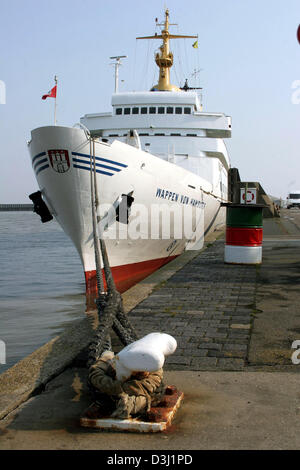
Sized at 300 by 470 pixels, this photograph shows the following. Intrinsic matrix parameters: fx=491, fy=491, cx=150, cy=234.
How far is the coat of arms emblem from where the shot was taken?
9.38m

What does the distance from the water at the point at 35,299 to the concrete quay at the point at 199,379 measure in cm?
182

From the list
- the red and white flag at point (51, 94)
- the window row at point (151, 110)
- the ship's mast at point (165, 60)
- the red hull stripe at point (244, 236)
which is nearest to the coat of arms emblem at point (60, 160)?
the red and white flag at point (51, 94)

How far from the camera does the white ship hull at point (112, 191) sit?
9414mm

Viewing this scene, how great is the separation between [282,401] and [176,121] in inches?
667

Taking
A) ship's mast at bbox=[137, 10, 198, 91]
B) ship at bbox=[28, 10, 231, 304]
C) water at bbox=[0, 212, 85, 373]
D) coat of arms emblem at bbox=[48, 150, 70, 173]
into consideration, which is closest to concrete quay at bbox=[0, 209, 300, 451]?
water at bbox=[0, 212, 85, 373]

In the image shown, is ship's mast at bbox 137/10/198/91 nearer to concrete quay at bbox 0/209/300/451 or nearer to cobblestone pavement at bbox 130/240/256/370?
cobblestone pavement at bbox 130/240/256/370

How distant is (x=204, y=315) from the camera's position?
6199 millimetres

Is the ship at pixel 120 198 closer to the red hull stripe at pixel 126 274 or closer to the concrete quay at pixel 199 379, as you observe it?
the red hull stripe at pixel 126 274

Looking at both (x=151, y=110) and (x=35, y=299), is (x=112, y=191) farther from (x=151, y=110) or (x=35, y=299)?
(x=151, y=110)
